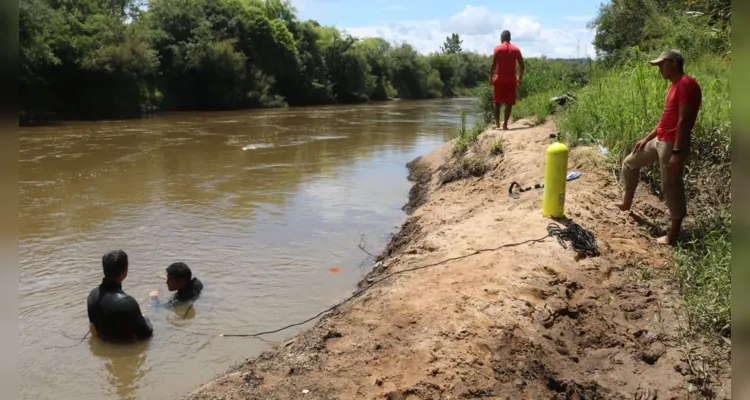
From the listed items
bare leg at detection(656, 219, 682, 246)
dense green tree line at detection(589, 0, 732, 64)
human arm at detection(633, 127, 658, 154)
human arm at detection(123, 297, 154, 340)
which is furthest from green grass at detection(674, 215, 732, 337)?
human arm at detection(123, 297, 154, 340)

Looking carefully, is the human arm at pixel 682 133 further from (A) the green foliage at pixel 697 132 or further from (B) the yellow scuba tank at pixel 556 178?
(B) the yellow scuba tank at pixel 556 178

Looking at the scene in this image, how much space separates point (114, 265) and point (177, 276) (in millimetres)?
1106

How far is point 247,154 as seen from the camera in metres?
17.3

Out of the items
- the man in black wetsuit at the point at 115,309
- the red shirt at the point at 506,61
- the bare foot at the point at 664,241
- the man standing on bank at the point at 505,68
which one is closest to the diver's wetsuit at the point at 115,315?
the man in black wetsuit at the point at 115,309

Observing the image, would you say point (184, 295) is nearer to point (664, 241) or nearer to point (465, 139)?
point (664, 241)

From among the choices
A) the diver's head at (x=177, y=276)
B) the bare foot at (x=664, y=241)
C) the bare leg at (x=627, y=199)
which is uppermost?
the bare leg at (x=627, y=199)

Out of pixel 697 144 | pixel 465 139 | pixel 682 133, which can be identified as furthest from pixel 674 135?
pixel 465 139

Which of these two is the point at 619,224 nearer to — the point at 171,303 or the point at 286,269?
the point at 286,269

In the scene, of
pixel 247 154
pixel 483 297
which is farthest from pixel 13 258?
pixel 247 154

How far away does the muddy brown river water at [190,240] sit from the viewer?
505cm

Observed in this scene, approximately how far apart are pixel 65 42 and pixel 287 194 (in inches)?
962

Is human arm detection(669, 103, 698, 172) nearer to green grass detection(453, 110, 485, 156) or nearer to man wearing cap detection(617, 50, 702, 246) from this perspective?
man wearing cap detection(617, 50, 702, 246)

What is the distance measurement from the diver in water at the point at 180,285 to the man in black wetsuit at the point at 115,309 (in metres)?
0.87

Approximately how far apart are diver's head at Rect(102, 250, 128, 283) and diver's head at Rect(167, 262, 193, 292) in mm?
925
